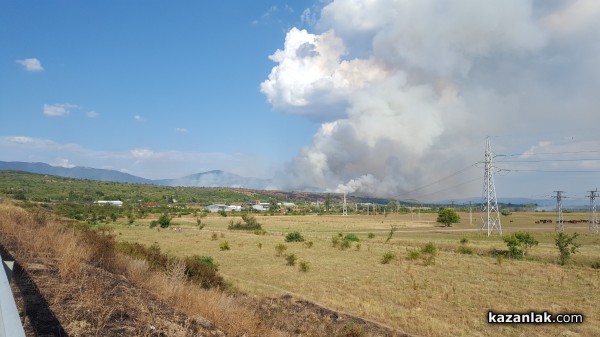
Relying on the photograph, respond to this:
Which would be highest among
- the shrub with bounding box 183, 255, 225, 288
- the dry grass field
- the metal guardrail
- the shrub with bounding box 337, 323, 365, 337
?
the metal guardrail

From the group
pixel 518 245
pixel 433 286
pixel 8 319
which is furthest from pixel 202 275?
pixel 518 245

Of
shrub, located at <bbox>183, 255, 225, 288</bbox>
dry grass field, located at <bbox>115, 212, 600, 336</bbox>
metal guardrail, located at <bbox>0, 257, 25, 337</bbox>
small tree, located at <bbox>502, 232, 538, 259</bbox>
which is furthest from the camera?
small tree, located at <bbox>502, 232, 538, 259</bbox>

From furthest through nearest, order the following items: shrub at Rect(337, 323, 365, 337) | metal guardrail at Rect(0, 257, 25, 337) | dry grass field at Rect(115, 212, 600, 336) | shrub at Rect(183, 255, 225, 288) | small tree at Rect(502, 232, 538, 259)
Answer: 1. small tree at Rect(502, 232, 538, 259)
2. dry grass field at Rect(115, 212, 600, 336)
3. shrub at Rect(183, 255, 225, 288)
4. shrub at Rect(337, 323, 365, 337)
5. metal guardrail at Rect(0, 257, 25, 337)

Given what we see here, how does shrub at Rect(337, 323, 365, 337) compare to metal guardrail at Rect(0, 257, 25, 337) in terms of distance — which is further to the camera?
shrub at Rect(337, 323, 365, 337)

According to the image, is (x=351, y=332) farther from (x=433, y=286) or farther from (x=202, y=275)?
(x=433, y=286)

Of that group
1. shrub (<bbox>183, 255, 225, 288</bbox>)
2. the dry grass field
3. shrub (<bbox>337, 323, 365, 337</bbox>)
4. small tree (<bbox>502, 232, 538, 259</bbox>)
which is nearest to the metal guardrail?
shrub (<bbox>337, 323, 365, 337</bbox>)

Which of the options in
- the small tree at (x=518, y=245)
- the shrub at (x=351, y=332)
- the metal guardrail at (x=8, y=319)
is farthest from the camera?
the small tree at (x=518, y=245)

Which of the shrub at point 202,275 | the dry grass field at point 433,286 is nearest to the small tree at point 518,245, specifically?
the dry grass field at point 433,286

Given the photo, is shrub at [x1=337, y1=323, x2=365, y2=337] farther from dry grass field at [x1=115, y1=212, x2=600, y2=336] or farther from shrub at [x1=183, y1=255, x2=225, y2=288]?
shrub at [x1=183, y1=255, x2=225, y2=288]

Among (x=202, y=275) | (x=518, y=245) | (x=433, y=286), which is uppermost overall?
(x=202, y=275)

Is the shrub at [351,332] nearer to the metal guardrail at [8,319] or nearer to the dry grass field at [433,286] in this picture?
the dry grass field at [433,286]

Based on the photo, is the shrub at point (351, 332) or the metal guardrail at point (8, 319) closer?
the metal guardrail at point (8, 319)

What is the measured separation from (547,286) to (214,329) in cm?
2544

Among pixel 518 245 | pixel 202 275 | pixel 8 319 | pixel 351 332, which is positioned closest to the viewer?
pixel 8 319
